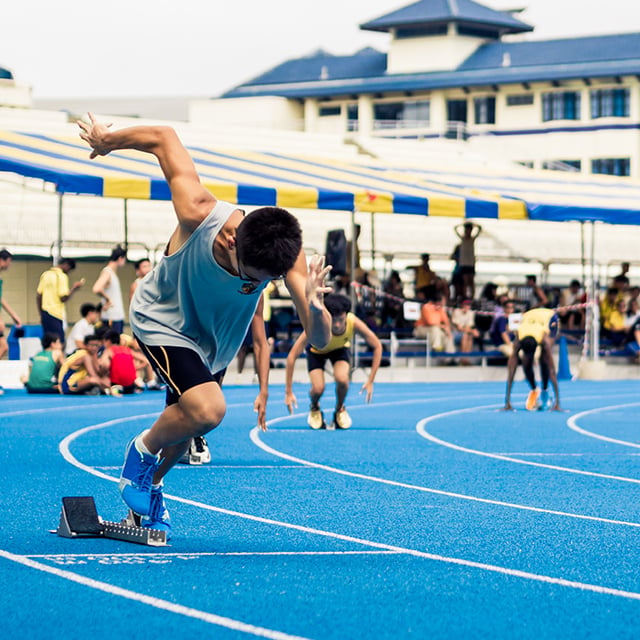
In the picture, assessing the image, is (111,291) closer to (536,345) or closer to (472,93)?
(536,345)

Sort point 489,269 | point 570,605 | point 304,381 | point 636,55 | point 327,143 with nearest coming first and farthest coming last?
1. point 570,605
2. point 304,381
3. point 489,269
4. point 327,143
5. point 636,55

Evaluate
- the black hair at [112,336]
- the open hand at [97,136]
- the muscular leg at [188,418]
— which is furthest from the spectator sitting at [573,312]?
the open hand at [97,136]

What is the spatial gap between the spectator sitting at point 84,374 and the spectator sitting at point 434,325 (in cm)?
644

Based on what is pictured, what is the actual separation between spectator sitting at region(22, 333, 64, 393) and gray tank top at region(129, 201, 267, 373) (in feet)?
39.8

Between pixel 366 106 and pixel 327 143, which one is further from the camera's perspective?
pixel 366 106

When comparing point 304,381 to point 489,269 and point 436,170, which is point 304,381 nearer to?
point 436,170

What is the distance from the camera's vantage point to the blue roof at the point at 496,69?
208 ft

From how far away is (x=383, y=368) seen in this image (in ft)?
75.4

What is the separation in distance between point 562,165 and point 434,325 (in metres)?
36.4

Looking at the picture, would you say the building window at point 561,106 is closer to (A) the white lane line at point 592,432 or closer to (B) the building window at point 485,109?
(B) the building window at point 485,109

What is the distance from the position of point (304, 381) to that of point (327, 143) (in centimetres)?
2233

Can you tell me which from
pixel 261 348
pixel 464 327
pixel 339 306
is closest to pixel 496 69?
pixel 464 327

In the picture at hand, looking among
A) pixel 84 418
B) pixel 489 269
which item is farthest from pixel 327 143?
pixel 84 418

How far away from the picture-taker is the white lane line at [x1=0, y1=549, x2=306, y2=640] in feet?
16.6
